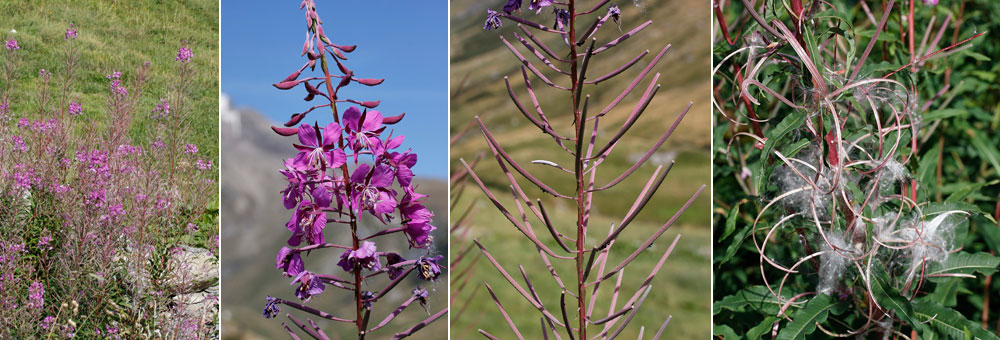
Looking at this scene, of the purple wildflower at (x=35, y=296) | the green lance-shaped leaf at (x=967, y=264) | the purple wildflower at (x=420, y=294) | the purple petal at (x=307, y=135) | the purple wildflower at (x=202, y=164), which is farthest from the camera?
the purple wildflower at (x=202, y=164)

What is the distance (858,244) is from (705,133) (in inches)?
18.2

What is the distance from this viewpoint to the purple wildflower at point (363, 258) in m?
0.92

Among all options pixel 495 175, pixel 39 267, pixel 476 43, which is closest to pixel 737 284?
pixel 495 175

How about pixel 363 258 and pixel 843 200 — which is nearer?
pixel 363 258

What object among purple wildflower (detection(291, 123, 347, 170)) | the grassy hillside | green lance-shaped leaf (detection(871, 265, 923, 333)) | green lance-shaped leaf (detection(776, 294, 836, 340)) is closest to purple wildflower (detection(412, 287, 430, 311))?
purple wildflower (detection(291, 123, 347, 170))

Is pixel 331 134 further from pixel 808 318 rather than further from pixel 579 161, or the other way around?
pixel 808 318

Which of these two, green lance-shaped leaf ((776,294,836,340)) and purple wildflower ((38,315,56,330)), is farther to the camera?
purple wildflower ((38,315,56,330))

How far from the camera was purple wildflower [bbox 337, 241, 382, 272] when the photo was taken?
916 mm

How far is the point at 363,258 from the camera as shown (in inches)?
36.5

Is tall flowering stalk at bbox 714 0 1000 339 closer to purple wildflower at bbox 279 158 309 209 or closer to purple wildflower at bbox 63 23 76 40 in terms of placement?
purple wildflower at bbox 279 158 309 209

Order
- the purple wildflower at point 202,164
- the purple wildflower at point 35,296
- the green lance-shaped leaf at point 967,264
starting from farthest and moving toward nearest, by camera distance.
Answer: the purple wildflower at point 202,164 → the purple wildflower at point 35,296 → the green lance-shaped leaf at point 967,264

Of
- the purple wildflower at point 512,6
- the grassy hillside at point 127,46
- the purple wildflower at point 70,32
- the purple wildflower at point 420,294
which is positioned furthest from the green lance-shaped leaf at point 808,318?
the purple wildflower at point 70,32

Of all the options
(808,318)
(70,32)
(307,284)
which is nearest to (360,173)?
(307,284)

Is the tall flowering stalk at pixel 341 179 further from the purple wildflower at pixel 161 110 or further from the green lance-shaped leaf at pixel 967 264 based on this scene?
the purple wildflower at pixel 161 110
